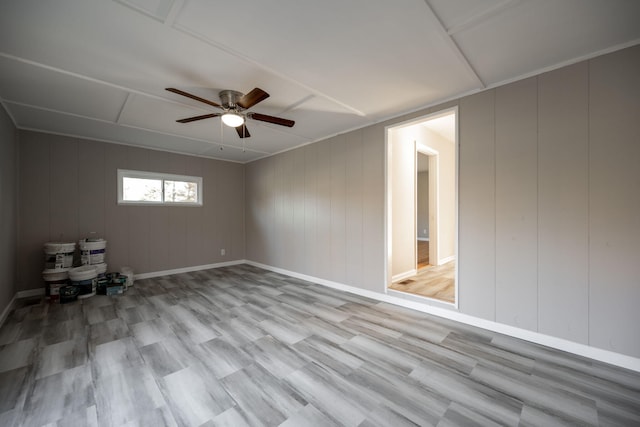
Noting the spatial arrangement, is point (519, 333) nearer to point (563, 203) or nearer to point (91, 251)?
point (563, 203)

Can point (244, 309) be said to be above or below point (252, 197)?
below

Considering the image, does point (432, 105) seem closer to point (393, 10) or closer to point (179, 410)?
point (393, 10)

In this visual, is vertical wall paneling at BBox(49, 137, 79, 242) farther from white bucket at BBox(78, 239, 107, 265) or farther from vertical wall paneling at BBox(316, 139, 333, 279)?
vertical wall paneling at BBox(316, 139, 333, 279)

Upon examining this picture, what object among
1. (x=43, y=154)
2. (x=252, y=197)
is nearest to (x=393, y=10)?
(x=252, y=197)

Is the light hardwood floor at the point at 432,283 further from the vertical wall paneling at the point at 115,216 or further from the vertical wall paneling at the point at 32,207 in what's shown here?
the vertical wall paneling at the point at 32,207

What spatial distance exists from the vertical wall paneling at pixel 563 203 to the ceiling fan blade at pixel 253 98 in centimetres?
266

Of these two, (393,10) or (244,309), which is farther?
(244,309)

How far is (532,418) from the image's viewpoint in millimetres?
1491

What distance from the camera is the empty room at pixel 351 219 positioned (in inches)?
64.7

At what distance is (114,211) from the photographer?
452 cm

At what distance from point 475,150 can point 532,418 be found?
239 centimetres

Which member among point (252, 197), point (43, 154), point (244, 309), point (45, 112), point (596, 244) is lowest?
point (244, 309)

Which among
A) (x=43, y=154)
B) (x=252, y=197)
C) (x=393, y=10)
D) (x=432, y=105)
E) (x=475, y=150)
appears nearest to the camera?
(x=393, y=10)

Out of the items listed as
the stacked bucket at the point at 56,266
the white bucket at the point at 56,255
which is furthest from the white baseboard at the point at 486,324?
the white bucket at the point at 56,255
